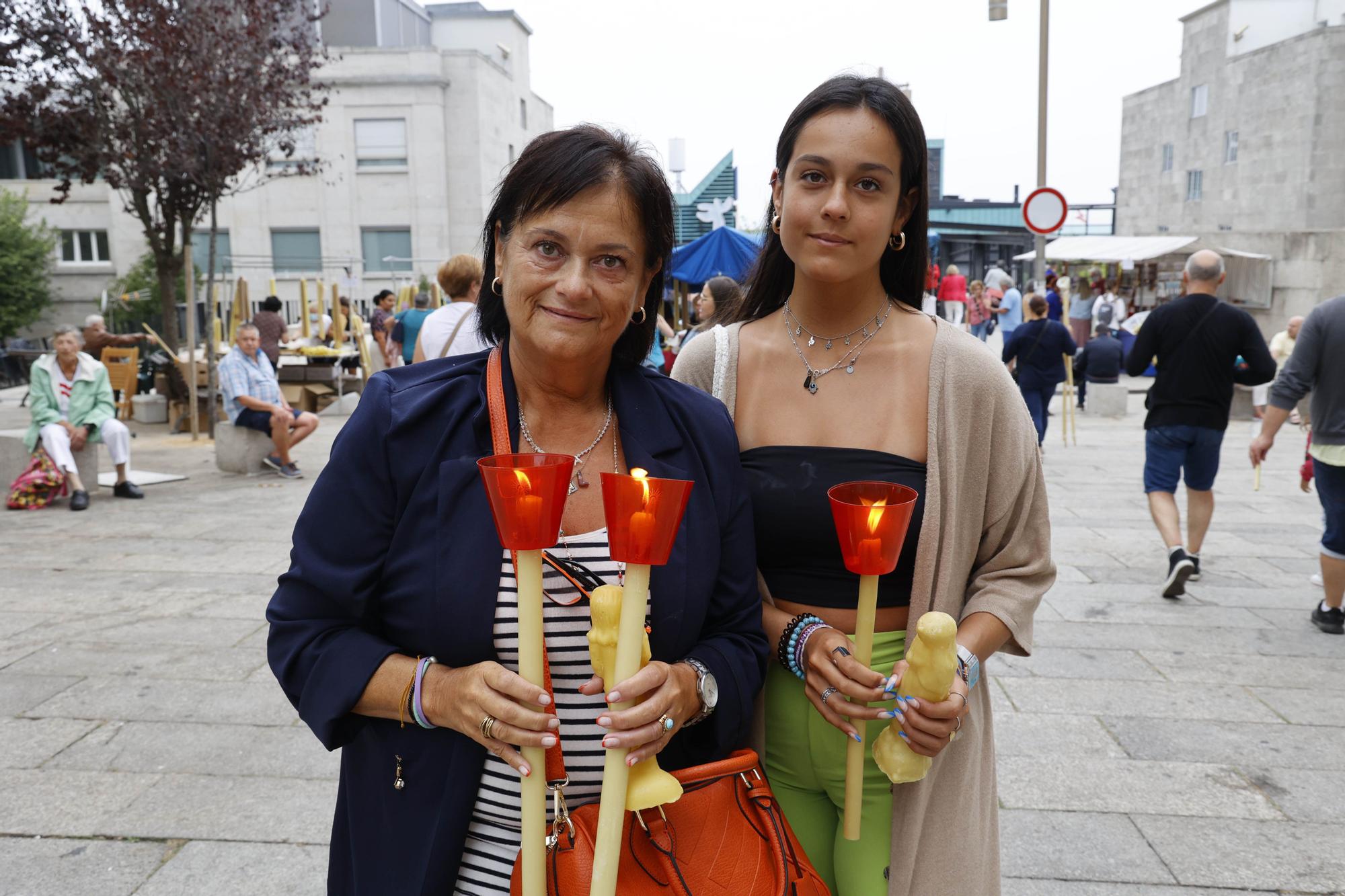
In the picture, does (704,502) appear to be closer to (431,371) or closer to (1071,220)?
(431,371)

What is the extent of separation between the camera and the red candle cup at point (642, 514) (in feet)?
3.92

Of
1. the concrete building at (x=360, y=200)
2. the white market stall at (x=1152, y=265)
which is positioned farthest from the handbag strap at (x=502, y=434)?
the concrete building at (x=360, y=200)

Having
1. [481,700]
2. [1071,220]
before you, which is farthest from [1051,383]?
[1071,220]

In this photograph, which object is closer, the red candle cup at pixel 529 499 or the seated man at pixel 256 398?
the red candle cup at pixel 529 499

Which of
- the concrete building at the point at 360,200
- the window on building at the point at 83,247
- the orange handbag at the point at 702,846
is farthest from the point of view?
the window on building at the point at 83,247

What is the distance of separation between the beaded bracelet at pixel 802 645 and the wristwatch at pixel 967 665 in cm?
23

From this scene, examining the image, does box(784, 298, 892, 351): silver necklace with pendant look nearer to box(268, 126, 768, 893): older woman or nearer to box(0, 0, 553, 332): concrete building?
box(268, 126, 768, 893): older woman

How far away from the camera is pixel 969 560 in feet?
5.95

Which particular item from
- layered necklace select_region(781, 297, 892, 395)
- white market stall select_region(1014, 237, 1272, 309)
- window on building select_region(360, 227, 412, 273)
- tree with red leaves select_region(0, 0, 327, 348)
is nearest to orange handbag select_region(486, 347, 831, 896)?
layered necklace select_region(781, 297, 892, 395)

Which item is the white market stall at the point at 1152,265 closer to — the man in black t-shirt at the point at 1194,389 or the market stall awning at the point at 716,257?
the market stall awning at the point at 716,257

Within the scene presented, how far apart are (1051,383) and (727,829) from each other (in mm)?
9456

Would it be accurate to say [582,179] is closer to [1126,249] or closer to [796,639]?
[796,639]

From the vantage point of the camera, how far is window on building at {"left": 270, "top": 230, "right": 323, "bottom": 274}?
126 ft

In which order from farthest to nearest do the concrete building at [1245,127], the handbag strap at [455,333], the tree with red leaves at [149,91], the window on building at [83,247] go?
1. the window on building at [83,247]
2. the concrete building at [1245,127]
3. the tree with red leaves at [149,91]
4. the handbag strap at [455,333]
